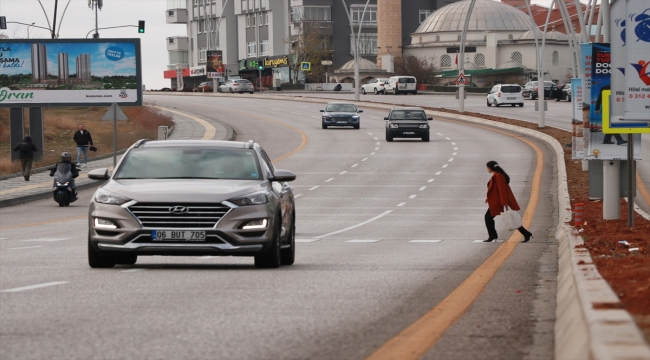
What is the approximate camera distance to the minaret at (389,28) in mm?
163750

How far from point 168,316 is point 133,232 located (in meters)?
4.33

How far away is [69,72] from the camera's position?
51.2m

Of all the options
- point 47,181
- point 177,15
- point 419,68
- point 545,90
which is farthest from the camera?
point 177,15

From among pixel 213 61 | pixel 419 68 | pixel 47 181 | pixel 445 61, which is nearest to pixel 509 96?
pixel 213 61

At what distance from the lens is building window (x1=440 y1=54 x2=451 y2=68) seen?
16038cm

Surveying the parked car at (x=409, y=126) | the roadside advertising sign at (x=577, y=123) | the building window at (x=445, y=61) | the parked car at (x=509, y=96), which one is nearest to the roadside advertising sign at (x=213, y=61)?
the building window at (x=445, y=61)

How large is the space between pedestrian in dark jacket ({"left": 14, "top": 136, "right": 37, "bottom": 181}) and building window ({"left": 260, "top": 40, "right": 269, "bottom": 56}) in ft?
421

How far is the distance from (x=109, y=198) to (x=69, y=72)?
38881mm

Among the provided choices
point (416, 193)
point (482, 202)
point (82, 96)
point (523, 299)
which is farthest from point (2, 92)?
point (523, 299)

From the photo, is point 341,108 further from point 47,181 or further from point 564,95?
point 564,95

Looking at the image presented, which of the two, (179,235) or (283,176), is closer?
(179,235)

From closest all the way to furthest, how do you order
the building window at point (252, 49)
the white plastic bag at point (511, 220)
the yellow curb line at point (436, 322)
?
the yellow curb line at point (436, 322), the white plastic bag at point (511, 220), the building window at point (252, 49)

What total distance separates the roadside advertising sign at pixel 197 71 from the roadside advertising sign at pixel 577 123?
482 feet

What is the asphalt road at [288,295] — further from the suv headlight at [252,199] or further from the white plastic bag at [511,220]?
the suv headlight at [252,199]
